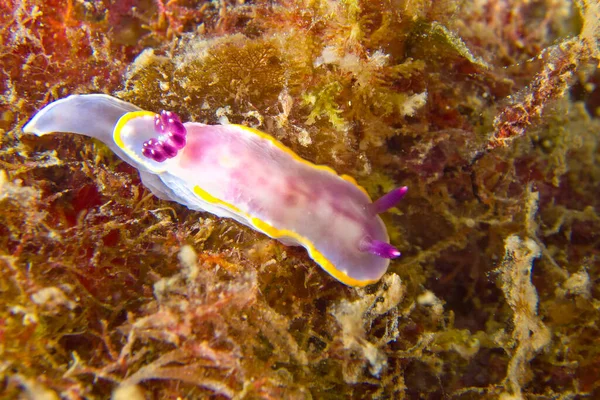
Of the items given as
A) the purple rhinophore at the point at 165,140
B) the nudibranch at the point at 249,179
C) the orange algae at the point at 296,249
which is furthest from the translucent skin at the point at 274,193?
the orange algae at the point at 296,249

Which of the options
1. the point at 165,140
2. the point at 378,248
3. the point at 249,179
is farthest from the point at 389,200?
the point at 165,140

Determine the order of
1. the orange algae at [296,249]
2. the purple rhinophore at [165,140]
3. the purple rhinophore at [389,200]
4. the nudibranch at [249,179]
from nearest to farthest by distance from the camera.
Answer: the orange algae at [296,249] < the purple rhinophore at [165,140] < the nudibranch at [249,179] < the purple rhinophore at [389,200]

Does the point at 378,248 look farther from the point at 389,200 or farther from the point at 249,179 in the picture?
the point at 249,179

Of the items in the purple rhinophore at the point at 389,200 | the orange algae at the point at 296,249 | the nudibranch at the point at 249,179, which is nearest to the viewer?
the orange algae at the point at 296,249

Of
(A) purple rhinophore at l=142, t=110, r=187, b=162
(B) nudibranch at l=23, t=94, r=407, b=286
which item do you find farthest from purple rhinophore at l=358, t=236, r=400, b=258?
(A) purple rhinophore at l=142, t=110, r=187, b=162

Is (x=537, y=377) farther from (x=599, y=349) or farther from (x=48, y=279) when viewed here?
(x=48, y=279)

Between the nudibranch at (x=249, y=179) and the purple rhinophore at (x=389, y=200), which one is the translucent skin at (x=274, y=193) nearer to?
the nudibranch at (x=249, y=179)
